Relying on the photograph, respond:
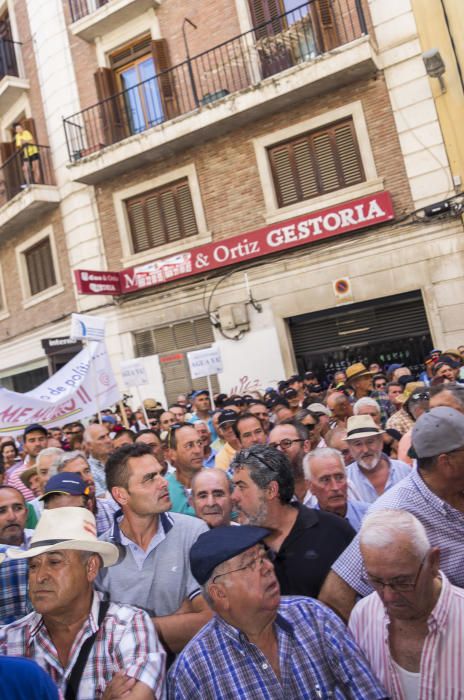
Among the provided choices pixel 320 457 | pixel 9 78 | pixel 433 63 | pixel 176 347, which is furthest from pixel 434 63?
pixel 9 78

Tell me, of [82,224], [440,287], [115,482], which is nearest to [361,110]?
[440,287]

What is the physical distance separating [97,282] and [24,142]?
5.10 m

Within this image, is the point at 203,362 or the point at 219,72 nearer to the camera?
the point at 203,362

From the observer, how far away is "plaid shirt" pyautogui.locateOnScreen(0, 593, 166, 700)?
224cm

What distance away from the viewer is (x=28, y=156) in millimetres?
15594

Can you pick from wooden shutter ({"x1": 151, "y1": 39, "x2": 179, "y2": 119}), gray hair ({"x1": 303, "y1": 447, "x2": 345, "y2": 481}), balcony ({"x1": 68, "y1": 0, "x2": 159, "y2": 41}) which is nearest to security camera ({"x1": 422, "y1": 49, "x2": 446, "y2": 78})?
wooden shutter ({"x1": 151, "y1": 39, "x2": 179, "y2": 119})

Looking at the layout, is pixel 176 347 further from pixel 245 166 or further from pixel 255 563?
pixel 255 563

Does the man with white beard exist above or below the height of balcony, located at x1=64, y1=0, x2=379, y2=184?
below

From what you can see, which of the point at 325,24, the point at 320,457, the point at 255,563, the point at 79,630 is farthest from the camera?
the point at 325,24

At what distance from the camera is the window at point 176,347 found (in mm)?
13531

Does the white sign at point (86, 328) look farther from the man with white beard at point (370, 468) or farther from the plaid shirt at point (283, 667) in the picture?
the plaid shirt at point (283, 667)

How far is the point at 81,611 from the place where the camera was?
2.43 meters

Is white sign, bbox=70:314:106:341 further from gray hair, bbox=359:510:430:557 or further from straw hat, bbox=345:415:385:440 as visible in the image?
gray hair, bbox=359:510:430:557

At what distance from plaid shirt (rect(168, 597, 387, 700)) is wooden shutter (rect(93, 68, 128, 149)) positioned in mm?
14041
